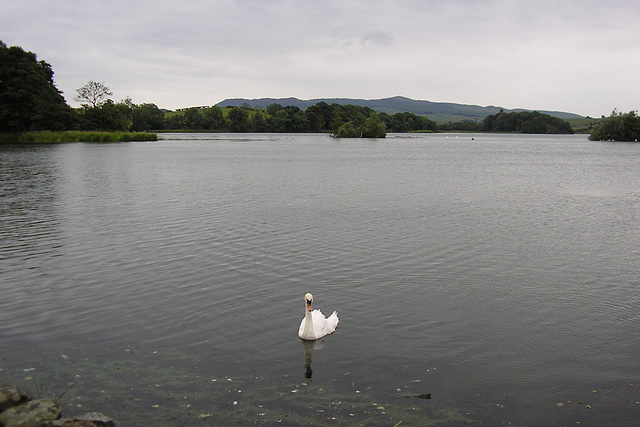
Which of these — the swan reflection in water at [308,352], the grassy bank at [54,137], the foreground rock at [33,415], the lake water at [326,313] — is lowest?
the swan reflection in water at [308,352]

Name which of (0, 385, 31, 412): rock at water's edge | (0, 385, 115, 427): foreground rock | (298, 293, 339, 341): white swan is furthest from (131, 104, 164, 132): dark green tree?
(0, 385, 115, 427): foreground rock

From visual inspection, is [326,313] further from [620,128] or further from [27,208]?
[620,128]

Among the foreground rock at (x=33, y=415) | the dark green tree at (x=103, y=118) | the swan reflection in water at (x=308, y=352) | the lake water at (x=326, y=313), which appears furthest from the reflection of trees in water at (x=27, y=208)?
the dark green tree at (x=103, y=118)

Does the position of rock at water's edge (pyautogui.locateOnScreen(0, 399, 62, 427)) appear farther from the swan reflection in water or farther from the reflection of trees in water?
the reflection of trees in water

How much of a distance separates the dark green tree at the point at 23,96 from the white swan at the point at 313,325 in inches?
3906

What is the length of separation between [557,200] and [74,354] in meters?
27.4

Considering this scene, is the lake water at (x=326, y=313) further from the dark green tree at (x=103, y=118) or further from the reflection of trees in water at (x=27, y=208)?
the dark green tree at (x=103, y=118)

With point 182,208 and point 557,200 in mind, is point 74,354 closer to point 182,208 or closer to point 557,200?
point 182,208

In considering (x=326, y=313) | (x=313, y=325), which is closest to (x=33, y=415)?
(x=313, y=325)

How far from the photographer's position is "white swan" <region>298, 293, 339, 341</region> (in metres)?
10.2

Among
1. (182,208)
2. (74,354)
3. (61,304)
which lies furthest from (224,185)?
(74,354)

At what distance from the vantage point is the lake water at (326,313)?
8.05 metres

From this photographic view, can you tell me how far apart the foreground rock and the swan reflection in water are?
3292 millimetres

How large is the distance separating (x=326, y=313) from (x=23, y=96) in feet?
329
